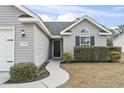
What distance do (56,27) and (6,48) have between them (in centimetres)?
1713

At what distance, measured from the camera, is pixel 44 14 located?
44688 millimetres

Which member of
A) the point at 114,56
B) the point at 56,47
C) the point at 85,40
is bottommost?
the point at 114,56

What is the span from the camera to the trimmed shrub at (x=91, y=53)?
22156 mm

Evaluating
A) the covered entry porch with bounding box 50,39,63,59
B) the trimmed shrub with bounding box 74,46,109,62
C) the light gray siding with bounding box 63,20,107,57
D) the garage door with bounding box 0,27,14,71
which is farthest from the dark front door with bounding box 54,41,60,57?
the garage door with bounding box 0,27,14,71

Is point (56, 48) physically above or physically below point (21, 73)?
above

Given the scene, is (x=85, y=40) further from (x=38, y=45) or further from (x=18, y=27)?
(x=18, y=27)

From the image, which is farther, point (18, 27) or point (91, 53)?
point (91, 53)

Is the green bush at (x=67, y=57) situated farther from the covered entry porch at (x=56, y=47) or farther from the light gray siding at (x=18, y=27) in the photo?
the light gray siding at (x=18, y=27)

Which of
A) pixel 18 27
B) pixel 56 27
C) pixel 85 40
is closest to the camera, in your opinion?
pixel 18 27

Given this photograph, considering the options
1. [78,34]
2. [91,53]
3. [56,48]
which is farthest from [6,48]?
[56,48]

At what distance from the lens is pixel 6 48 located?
13.8 m

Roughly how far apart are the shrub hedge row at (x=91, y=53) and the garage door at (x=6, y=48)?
9.26 metres

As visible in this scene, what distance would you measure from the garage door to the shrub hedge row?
9.26 meters

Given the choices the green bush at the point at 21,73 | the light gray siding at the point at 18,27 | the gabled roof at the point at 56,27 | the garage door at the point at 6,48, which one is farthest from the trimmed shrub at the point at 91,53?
the green bush at the point at 21,73
